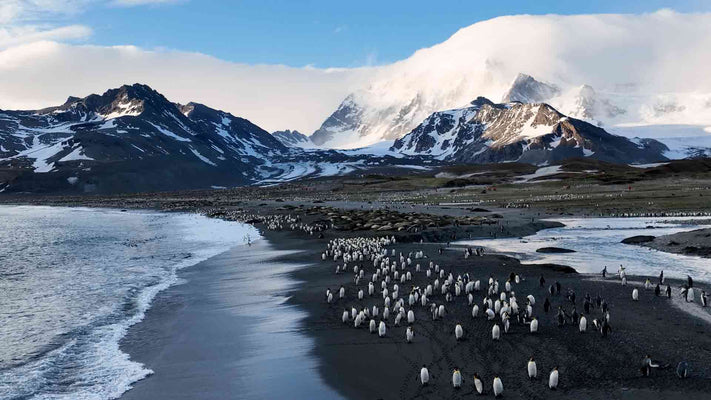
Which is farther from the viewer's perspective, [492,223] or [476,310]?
[492,223]

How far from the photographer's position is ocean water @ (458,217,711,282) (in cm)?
3581

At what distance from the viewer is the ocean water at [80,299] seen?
19172 mm

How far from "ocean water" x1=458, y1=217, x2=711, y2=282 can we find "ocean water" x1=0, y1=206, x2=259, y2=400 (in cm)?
2370

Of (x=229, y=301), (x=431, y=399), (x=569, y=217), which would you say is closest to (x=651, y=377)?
(x=431, y=399)

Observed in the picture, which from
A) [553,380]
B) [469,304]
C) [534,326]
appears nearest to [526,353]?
[534,326]

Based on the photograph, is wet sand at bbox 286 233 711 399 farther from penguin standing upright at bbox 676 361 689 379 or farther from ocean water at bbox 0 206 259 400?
ocean water at bbox 0 206 259 400

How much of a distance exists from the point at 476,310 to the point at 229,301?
12.3 m

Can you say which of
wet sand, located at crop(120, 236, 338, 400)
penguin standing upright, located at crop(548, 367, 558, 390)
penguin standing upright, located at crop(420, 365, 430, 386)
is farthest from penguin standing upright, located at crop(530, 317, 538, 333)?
wet sand, located at crop(120, 236, 338, 400)

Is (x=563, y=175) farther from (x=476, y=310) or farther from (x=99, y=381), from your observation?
(x=99, y=381)

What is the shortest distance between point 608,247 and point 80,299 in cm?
3478

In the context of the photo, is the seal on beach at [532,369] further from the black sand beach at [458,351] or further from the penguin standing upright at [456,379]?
the penguin standing upright at [456,379]

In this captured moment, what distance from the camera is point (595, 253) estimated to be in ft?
138

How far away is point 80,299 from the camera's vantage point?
3161cm

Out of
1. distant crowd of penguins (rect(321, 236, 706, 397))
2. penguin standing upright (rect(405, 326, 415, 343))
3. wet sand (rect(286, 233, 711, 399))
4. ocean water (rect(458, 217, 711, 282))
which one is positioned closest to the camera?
wet sand (rect(286, 233, 711, 399))
